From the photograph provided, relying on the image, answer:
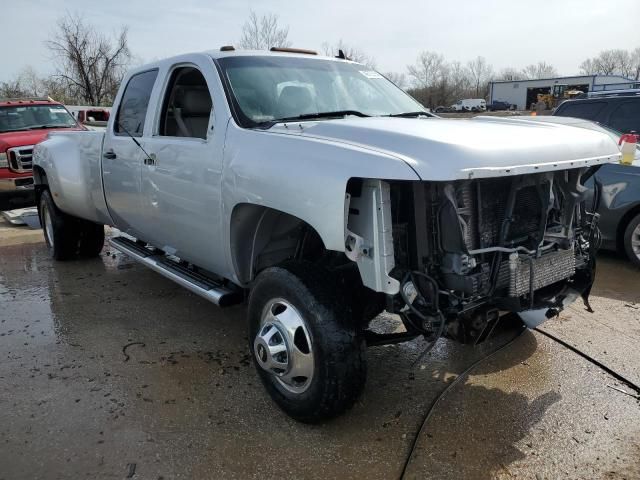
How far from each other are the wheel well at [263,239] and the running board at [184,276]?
165 mm

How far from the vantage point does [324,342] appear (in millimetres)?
2834

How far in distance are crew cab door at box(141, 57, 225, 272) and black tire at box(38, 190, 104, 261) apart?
241cm

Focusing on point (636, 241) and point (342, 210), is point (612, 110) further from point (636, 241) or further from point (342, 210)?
point (342, 210)

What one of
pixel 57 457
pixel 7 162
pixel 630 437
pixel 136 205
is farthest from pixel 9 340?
pixel 7 162

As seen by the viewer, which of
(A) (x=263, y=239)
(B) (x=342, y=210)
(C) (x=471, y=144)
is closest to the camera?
(C) (x=471, y=144)

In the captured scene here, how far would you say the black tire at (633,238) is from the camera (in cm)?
592

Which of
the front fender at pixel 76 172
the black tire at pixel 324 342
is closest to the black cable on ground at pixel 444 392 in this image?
the black tire at pixel 324 342

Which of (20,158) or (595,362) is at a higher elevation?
(20,158)

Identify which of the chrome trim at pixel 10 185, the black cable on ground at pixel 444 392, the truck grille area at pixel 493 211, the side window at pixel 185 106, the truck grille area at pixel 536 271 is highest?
the side window at pixel 185 106

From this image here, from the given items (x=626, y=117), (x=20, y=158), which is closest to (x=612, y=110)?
(x=626, y=117)

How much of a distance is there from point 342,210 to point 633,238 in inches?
181

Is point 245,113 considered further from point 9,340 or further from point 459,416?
point 9,340

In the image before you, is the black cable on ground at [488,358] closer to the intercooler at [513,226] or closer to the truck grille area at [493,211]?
the intercooler at [513,226]

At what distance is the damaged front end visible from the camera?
2.71 meters
